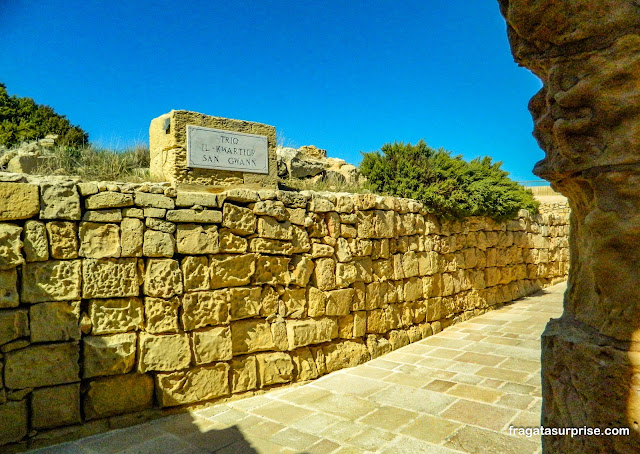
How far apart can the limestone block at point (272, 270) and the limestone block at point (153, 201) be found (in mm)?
1175

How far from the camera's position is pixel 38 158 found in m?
4.78

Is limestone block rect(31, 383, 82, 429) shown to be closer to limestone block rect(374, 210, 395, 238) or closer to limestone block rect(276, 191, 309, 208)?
limestone block rect(276, 191, 309, 208)

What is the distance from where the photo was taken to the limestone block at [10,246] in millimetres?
3533

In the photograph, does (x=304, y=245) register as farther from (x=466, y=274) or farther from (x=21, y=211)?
(x=466, y=274)

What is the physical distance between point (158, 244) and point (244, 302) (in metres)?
1.14

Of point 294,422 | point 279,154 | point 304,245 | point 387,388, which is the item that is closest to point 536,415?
point 387,388

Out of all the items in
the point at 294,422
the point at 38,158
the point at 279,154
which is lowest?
the point at 294,422

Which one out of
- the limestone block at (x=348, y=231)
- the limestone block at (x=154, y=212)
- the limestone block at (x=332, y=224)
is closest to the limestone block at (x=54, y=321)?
the limestone block at (x=154, y=212)

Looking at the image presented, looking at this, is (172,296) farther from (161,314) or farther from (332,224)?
(332,224)

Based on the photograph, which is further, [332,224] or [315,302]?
[332,224]

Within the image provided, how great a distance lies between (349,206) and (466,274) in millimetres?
3391

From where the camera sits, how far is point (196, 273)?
4441 mm

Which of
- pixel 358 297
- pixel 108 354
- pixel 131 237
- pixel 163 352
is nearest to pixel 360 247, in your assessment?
pixel 358 297

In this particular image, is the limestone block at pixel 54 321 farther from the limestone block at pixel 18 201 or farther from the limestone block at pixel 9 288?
the limestone block at pixel 18 201
